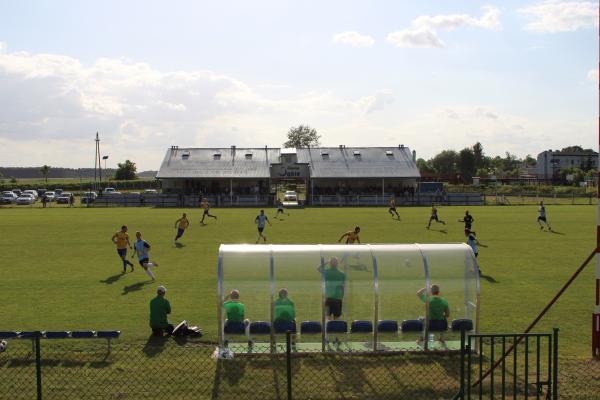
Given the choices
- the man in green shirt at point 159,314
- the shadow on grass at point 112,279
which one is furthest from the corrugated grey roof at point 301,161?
the man in green shirt at point 159,314

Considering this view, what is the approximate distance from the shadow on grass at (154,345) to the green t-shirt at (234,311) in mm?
1552

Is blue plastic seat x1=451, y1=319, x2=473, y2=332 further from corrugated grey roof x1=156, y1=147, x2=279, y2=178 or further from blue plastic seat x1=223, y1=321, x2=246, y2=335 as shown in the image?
corrugated grey roof x1=156, y1=147, x2=279, y2=178

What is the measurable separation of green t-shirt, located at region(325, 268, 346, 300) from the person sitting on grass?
5.15 ft

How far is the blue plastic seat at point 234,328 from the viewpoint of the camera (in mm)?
11484

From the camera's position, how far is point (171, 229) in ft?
117

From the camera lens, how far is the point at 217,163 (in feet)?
238

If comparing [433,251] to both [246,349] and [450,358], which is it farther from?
[246,349]

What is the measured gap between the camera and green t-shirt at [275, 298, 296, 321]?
11555mm

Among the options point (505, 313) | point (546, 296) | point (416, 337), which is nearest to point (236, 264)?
point (416, 337)

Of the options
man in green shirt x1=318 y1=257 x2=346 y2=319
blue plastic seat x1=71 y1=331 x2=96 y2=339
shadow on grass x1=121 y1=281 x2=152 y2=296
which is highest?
man in green shirt x1=318 y1=257 x2=346 y2=319

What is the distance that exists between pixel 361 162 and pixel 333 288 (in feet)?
205

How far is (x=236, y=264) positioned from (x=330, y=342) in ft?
8.17

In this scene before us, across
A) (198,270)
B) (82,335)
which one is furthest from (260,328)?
(198,270)

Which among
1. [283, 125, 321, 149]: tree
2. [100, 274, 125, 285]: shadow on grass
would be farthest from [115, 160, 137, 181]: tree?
[100, 274, 125, 285]: shadow on grass
